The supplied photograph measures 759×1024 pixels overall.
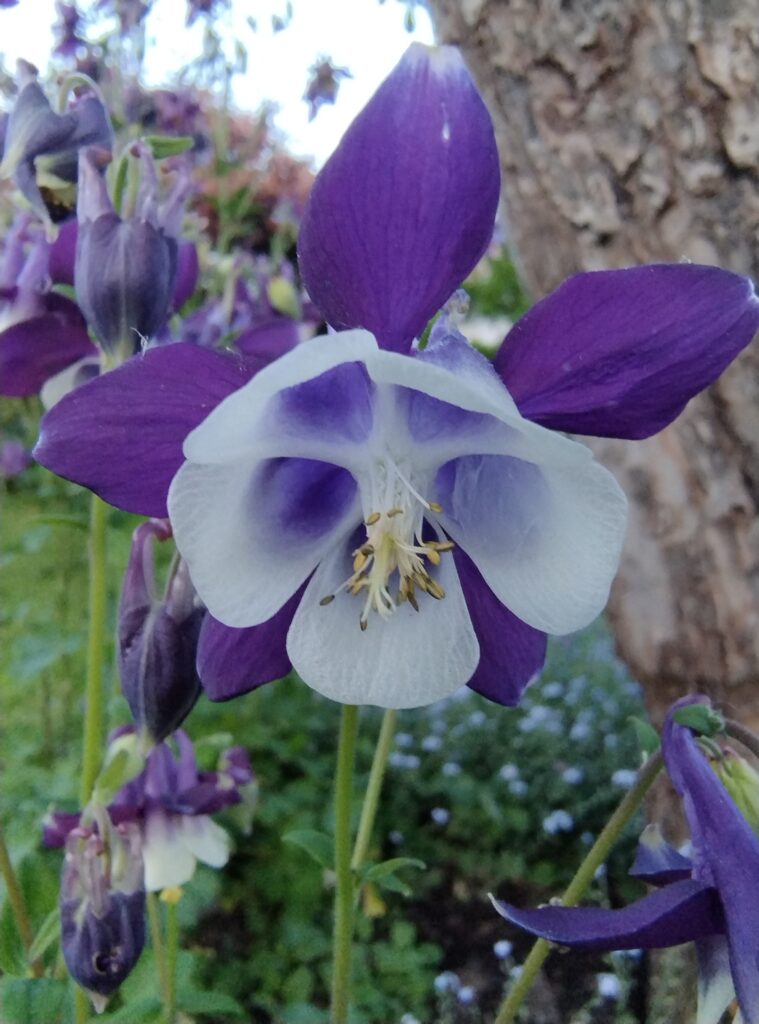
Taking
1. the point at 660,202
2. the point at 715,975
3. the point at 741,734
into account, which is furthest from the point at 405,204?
the point at 660,202

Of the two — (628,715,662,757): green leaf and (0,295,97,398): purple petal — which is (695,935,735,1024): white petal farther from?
(0,295,97,398): purple petal

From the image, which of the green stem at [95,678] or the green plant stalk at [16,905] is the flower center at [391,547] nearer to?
the green stem at [95,678]

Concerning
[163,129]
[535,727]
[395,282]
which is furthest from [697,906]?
[163,129]

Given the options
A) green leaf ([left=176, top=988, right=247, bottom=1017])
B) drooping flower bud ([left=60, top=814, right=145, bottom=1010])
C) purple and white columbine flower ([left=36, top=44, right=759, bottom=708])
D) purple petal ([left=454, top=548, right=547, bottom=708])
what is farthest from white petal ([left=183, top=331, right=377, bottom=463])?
green leaf ([left=176, top=988, right=247, bottom=1017])

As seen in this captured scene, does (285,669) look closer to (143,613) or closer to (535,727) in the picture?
(143,613)

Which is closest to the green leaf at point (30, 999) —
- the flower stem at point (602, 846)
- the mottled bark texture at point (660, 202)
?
the flower stem at point (602, 846)

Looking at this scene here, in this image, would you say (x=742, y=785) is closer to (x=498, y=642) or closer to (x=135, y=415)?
(x=498, y=642)
